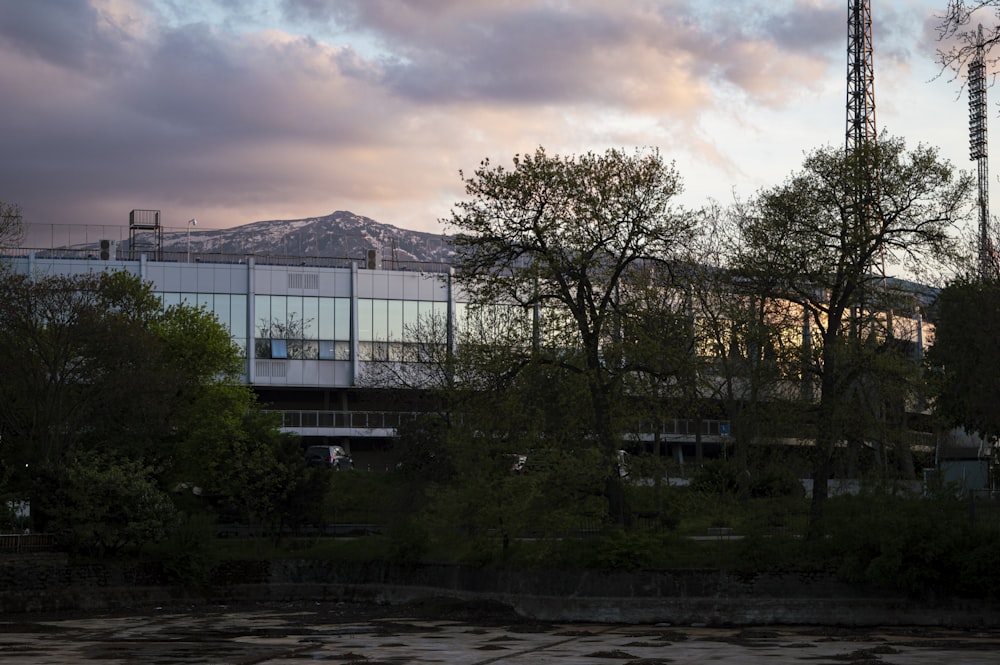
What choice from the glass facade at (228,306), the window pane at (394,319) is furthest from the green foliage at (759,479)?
the glass facade at (228,306)

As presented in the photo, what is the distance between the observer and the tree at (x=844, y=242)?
4041 cm

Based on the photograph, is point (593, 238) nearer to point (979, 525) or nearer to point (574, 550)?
point (574, 550)

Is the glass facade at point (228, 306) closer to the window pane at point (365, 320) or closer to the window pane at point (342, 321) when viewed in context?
the window pane at point (342, 321)

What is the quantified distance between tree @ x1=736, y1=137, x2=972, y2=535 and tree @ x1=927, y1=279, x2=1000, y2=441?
3.08m

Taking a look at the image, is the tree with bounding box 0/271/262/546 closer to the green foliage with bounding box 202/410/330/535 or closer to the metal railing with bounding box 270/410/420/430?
the green foliage with bounding box 202/410/330/535

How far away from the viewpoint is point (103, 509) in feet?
156

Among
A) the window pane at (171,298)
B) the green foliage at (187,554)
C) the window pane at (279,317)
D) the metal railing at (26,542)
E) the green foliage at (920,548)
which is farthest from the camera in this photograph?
the window pane at (279,317)

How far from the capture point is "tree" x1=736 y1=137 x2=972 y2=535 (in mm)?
40406

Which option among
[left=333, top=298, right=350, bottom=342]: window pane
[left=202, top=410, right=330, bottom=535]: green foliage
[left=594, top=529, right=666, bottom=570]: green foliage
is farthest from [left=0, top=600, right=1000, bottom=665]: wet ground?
[left=333, top=298, right=350, bottom=342]: window pane

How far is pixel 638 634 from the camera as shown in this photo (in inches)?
1455

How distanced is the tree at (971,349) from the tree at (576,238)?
10.4 m

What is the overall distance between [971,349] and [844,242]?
929 cm

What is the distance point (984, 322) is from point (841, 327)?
5278 millimetres

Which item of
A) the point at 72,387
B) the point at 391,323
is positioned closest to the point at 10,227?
the point at 72,387
